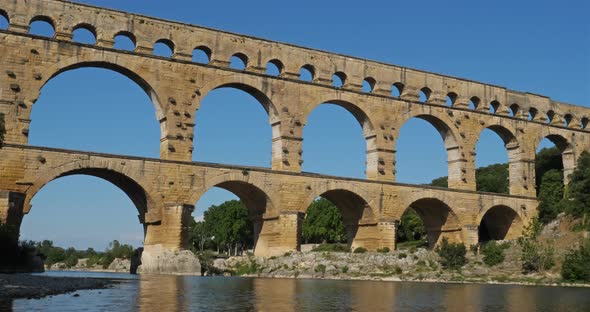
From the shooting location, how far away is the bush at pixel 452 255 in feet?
121

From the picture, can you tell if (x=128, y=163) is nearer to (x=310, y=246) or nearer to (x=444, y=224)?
(x=444, y=224)

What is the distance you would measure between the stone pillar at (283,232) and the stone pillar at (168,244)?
15.4 feet

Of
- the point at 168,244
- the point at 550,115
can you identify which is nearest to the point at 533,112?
the point at 550,115

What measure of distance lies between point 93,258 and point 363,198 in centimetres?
6981

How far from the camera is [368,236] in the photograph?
39.9 metres

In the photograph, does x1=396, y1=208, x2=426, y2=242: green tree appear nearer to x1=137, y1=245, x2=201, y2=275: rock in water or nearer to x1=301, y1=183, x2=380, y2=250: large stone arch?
x1=301, y1=183, x2=380, y2=250: large stone arch

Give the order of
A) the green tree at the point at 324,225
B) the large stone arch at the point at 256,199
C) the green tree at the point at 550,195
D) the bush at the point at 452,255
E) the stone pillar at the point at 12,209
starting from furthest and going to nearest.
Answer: the green tree at the point at 324,225 → the green tree at the point at 550,195 → the bush at the point at 452,255 → the large stone arch at the point at 256,199 → the stone pillar at the point at 12,209

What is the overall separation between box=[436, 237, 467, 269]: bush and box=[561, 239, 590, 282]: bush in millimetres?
5824

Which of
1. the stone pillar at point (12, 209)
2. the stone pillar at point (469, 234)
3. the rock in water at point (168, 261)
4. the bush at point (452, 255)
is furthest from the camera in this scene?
the stone pillar at point (469, 234)

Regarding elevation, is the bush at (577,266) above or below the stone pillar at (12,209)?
below

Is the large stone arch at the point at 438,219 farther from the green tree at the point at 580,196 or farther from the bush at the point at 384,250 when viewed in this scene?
the green tree at the point at 580,196

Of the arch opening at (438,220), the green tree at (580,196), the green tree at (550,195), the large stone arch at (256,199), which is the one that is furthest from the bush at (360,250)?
the green tree at (550,195)

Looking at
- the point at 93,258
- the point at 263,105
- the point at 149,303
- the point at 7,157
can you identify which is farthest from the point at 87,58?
the point at 93,258

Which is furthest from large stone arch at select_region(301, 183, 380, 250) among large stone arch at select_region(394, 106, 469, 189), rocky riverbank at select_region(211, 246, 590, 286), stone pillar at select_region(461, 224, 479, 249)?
large stone arch at select_region(394, 106, 469, 189)
